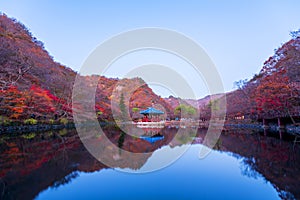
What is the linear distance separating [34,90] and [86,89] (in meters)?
7.88

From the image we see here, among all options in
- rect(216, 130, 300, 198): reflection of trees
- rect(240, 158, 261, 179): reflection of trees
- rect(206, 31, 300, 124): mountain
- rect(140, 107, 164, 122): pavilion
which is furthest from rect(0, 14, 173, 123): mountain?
rect(206, 31, 300, 124): mountain

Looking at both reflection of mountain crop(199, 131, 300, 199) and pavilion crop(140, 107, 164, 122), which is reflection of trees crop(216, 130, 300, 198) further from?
pavilion crop(140, 107, 164, 122)

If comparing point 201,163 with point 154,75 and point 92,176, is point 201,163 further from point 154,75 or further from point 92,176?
point 154,75

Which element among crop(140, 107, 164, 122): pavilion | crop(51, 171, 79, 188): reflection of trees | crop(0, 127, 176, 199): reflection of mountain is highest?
crop(140, 107, 164, 122): pavilion

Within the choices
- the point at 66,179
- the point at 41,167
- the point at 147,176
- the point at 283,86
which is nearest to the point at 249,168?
the point at 147,176

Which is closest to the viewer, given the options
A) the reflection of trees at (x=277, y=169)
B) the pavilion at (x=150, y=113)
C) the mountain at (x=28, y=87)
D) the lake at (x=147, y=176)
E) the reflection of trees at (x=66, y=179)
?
the lake at (x=147, y=176)

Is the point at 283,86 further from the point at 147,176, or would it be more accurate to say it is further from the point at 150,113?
the point at 150,113

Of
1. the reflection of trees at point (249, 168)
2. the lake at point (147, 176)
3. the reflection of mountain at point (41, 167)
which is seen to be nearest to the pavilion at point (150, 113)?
the reflection of mountain at point (41, 167)

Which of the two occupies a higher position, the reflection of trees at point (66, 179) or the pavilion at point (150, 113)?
the pavilion at point (150, 113)

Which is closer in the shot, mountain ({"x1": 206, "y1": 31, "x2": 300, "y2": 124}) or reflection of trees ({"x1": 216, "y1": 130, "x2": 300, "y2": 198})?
reflection of trees ({"x1": 216, "y1": 130, "x2": 300, "y2": 198})

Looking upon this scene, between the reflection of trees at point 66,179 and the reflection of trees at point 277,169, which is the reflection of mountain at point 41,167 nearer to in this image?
the reflection of trees at point 66,179

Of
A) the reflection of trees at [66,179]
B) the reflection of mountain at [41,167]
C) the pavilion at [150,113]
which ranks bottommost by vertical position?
the reflection of trees at [66,179]

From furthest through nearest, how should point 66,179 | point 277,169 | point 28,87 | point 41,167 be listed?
point 28,87
point 41,167
point 277,169
point 66,179

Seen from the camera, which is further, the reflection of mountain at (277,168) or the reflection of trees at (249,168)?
the reflection of trees at (249,168)
